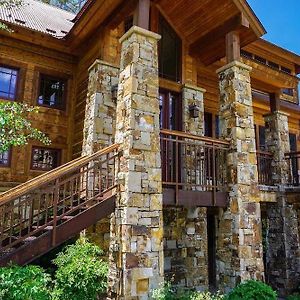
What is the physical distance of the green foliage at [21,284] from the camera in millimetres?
3775

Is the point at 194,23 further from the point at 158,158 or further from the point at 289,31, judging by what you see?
the point at 289,31


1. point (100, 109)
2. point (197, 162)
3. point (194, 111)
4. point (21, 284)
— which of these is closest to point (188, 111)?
point (194, 111)

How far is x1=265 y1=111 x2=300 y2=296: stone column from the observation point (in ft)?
29.7

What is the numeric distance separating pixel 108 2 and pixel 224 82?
3.36 metres

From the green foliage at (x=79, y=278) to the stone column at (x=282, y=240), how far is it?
5.67 metres

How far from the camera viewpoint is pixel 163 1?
29.0 ft

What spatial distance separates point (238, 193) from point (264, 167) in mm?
3438

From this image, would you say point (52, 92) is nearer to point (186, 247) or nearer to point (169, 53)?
point (169, 53)

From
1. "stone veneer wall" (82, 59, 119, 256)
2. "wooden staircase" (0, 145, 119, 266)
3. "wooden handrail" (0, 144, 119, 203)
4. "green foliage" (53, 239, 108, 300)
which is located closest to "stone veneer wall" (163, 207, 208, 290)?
"stone veneer wall" (82, 59, 119, 256)

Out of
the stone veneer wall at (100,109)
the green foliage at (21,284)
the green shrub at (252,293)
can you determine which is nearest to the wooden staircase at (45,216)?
the green foliage at (21,284)

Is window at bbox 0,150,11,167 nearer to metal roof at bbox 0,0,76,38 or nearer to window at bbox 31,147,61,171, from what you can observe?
window at bbox 31,147,61,171

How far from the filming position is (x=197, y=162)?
28.2 feet

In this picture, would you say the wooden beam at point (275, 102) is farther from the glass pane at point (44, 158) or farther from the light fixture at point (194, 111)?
the glass pane at point (44, 158)

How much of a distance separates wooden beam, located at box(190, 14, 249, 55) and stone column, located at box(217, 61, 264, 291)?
3.09 feet
